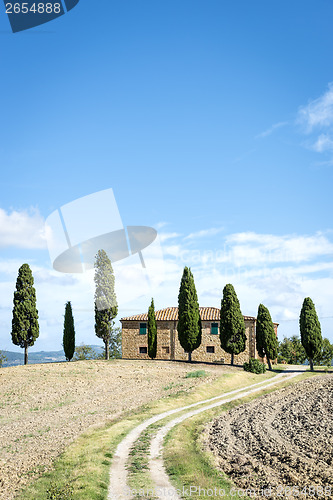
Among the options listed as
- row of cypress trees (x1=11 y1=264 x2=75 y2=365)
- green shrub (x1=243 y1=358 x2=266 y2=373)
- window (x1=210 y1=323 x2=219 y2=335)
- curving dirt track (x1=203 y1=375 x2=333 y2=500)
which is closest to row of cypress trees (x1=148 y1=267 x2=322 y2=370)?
A: green shrub (x1=243 y1=358 x2=266 y2=373)

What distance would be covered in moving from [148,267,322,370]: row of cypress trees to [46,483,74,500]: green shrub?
121 feet

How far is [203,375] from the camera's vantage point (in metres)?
37.5

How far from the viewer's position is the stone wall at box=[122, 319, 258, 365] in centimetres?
5462

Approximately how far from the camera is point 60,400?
27703mm

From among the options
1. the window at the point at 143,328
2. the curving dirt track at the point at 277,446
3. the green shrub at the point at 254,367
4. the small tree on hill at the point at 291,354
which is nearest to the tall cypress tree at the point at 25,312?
the window at the point at 143,328

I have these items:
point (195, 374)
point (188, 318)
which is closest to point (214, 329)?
point (188, 318)

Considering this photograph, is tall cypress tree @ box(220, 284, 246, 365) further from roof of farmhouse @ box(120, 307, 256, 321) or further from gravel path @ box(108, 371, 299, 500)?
gravel path @ box(108, 371, 299, 500)

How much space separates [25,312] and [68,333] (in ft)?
25.0

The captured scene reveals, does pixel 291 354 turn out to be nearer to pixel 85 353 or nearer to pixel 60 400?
pixel 85 353

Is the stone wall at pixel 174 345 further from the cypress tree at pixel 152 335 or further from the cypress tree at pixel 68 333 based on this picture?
the cypress tree at pixel 68 333

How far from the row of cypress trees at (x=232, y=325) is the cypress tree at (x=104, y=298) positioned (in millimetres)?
9135

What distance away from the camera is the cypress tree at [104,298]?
5159cm

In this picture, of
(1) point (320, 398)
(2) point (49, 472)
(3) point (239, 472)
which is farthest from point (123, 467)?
(1) point (320, 398)

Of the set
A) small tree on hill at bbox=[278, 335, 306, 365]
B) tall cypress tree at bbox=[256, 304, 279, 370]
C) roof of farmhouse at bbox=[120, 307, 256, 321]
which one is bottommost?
small tree on hill at bbox=[278, 335, 306, 365]
